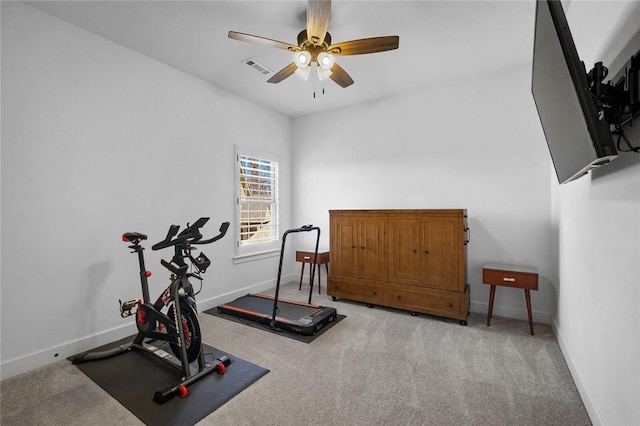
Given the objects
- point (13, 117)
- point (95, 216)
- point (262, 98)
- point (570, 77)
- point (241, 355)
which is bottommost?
point (241, 355)

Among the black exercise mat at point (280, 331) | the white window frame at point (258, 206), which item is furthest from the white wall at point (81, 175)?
the white window frame at point (258, 206)

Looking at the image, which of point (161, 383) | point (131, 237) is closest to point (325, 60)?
point (131, 237)

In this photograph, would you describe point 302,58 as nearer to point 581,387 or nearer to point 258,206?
point 258,206

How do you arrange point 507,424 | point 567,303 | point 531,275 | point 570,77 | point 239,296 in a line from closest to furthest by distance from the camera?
point 570,77, point 507,424, point 567,303, point 531,275, point 239,296

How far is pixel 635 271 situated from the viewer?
1272 mm

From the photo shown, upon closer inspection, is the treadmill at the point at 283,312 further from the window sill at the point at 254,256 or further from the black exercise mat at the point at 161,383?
the black exercise mat at the point at 161,383

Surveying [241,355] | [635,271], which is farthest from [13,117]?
[635,271]

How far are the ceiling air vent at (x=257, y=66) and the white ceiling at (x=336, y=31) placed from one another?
0.07m

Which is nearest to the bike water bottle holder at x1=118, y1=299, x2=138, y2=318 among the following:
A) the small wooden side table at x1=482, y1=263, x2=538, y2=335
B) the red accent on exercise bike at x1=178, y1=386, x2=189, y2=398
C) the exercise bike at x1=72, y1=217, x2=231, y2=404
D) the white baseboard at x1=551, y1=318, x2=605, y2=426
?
the exercise bike at x1=72, y1=217, x2=231, y2=404

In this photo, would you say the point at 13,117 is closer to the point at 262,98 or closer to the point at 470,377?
the point at 262,98

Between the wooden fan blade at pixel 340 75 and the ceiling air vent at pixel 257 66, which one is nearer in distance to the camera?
the wooden fan blade at pixel 340 75

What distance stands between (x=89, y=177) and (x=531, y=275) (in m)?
4.61

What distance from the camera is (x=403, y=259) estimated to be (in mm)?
3686

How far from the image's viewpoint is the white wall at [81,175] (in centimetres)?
242
